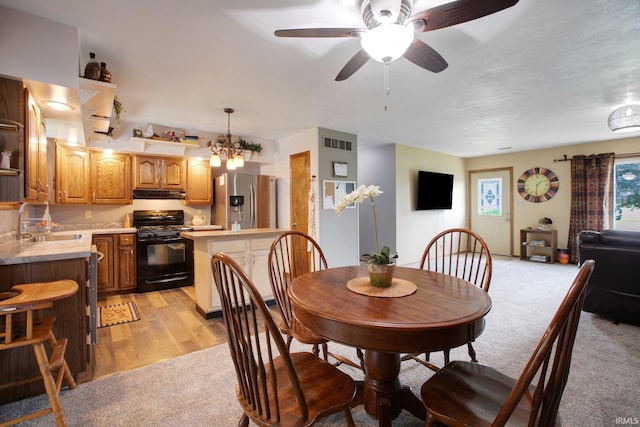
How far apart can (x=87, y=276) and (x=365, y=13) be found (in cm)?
264

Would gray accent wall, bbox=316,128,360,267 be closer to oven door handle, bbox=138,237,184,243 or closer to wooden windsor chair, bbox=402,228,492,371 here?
wooden windsor chair, bbox=402,228,492,371

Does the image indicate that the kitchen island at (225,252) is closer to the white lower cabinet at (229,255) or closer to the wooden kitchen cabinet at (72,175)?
the white lower cabinet at (229,255)

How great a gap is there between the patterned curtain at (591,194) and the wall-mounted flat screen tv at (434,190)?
91.6 inches

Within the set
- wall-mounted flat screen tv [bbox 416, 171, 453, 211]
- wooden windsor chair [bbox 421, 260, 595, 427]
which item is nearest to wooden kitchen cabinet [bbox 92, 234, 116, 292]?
wooden windsor chair [bbox 421, 260, 595, 427]

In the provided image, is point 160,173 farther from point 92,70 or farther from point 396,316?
point 396,316

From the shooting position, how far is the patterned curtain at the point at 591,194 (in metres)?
Result: 5.75

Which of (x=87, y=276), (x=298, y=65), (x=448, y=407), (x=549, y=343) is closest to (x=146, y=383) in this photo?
(x=87, y=276)

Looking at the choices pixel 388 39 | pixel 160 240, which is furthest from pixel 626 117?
pixel 160 240

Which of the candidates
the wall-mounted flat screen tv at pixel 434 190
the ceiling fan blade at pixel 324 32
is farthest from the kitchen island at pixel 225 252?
the wall-mounted flat screen tv at pixel 434 190

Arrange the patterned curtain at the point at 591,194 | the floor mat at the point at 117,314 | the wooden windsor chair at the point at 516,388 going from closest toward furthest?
the wooden windsor chair at the point at 516,388 < the floor mat at the point at 117,314 < the patterned curtain at the point at 591,194

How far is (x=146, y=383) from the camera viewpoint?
6.88 ft

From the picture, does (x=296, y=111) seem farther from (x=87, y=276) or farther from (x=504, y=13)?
(x=87, y=276)

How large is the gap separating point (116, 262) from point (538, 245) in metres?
7.91

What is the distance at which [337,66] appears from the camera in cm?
258
